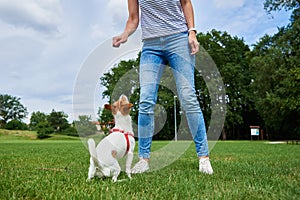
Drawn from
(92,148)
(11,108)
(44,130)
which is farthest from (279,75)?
(11,108)

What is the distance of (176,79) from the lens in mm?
3229

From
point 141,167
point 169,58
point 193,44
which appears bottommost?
point 141,167

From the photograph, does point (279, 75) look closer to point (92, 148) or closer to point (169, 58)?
point (169, 58)

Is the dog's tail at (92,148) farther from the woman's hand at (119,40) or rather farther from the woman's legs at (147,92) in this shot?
the woman's hand at (119,40)

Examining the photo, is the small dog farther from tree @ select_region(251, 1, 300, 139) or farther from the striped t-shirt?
tree @ select_region(251, 1, 300, 139)

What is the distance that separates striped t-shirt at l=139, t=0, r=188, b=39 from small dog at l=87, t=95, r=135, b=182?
85 centimetres

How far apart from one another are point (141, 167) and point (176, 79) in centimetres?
93

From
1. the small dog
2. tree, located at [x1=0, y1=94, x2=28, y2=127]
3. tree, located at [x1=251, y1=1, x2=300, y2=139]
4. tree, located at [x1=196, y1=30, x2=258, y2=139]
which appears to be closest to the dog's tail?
the small dog

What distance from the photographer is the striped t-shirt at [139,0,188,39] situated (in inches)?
125

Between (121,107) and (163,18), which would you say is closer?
(121,107)

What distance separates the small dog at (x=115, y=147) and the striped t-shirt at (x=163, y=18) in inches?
33.3

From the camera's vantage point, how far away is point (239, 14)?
2723 centimetres

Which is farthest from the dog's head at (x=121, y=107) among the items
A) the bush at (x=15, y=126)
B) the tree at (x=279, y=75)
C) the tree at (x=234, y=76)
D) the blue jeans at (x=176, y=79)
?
the bush at (x=15, y=126)

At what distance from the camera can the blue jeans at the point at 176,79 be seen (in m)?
3.16
